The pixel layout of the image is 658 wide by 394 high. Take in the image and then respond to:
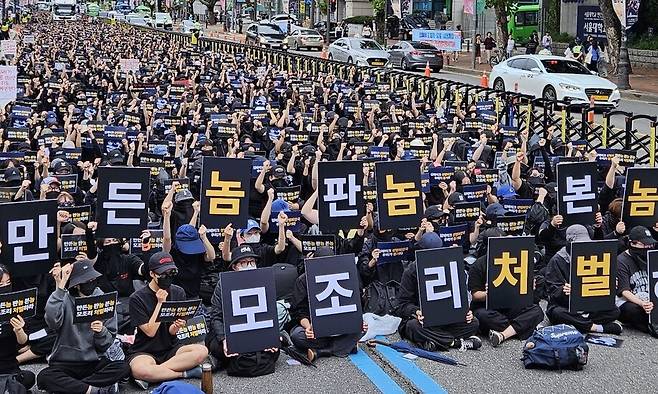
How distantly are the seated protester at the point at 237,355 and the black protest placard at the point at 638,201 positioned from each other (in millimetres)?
4641

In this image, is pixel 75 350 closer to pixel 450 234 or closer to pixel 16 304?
pixel 16 304

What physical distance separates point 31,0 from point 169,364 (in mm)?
130786

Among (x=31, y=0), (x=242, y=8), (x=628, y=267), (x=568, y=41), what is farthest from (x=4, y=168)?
(x=31, y=0)

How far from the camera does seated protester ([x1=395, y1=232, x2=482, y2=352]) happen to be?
9.11 metres

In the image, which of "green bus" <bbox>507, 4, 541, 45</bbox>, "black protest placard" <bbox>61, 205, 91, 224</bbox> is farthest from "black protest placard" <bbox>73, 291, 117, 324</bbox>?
"green bus" <bbox>507, 4, 541, 45</bbox>

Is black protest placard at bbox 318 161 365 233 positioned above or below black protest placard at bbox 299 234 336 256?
above

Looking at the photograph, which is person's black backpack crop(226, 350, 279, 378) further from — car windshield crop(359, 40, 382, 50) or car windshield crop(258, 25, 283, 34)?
car windshield crop(258, 25, 283, 34)

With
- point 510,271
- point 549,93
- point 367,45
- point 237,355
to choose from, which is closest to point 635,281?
point 510,271

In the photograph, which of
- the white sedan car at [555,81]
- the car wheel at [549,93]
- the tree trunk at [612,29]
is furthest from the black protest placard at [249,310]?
the tree trunk at [612,29]

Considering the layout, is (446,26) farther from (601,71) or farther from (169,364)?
(169,364)

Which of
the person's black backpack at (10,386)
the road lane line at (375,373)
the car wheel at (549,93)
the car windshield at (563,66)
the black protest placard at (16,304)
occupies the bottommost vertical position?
the road lane line at (375,373)

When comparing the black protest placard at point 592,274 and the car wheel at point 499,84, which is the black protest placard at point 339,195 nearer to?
Result: the black protest placard at point 592,274

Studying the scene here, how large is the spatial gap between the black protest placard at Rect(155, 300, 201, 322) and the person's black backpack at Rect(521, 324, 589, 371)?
2.87 metres

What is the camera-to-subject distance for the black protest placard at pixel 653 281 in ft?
30.9
